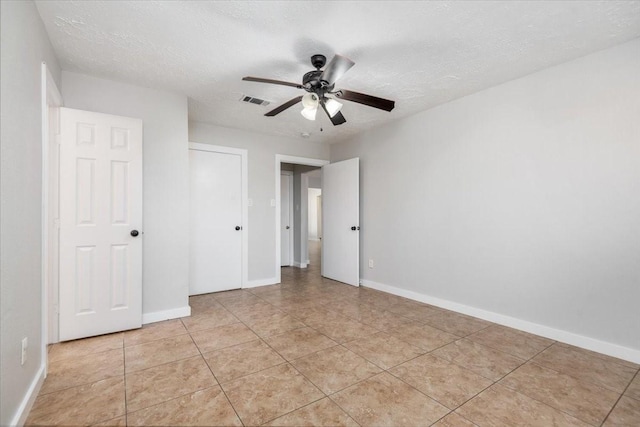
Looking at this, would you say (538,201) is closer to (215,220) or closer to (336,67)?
(336,67)

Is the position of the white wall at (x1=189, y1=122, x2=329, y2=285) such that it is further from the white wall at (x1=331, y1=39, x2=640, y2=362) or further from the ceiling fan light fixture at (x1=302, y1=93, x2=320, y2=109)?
the ceiling fan light fixture at (x1=302, y1=93, x2=320, y2=109)

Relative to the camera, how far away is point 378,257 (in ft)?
14.2

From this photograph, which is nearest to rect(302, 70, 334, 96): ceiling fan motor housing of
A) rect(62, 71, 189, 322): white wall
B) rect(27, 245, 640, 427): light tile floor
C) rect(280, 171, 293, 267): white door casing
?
rect(62, 71, 189, 322): white wall

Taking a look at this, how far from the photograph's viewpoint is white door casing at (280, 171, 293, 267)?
6.14 m

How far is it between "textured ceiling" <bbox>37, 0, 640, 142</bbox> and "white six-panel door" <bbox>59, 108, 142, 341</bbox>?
0.63 m

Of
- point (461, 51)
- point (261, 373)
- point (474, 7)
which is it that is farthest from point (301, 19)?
point (261, 373)

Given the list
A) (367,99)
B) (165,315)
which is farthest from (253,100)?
(165,315)

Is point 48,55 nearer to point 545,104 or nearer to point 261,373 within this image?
point 261,373

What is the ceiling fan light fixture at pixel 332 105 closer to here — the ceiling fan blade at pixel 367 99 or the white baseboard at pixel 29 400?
the ceiling fan blade at pixel 367 99

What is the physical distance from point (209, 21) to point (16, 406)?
2532mm

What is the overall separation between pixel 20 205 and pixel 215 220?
2625 mm

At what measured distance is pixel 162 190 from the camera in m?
3.08

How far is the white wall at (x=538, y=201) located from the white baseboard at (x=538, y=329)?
0.01 meters

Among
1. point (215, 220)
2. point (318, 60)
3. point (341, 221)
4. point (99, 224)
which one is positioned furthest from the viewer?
point (341, 221)
